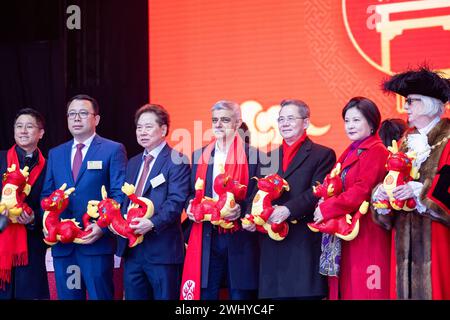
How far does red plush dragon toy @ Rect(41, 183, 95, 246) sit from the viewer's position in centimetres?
481

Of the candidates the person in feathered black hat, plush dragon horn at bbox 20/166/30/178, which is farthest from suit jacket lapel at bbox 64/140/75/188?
the person in feathered black hat

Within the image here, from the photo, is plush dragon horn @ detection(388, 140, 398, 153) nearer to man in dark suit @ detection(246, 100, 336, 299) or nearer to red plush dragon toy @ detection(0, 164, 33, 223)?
man in dark suit @ detection(246, 100, 336, 299)

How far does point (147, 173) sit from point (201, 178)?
0.38 m

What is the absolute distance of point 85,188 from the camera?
16.5 ft

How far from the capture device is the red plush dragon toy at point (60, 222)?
189 inches

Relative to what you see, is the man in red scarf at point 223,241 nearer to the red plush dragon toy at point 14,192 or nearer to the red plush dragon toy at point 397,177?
the red plush dragon toy at point 397,177

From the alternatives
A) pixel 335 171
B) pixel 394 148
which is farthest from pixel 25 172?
pixel 394 148

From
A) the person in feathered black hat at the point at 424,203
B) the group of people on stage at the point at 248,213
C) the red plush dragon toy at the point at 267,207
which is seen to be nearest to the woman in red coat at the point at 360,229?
the group of people on stage at the point at 248,213

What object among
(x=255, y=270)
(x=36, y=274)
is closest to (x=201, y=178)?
(x=255, y=270)

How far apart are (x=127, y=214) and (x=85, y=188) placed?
423 millimetres

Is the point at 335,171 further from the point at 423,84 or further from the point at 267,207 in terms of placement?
the point at 423,84

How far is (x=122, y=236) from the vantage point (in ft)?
15.6

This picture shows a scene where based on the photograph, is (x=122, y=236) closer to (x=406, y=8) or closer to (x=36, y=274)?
(x=36, y=274)

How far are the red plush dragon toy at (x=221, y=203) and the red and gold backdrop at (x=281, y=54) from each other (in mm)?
1394
